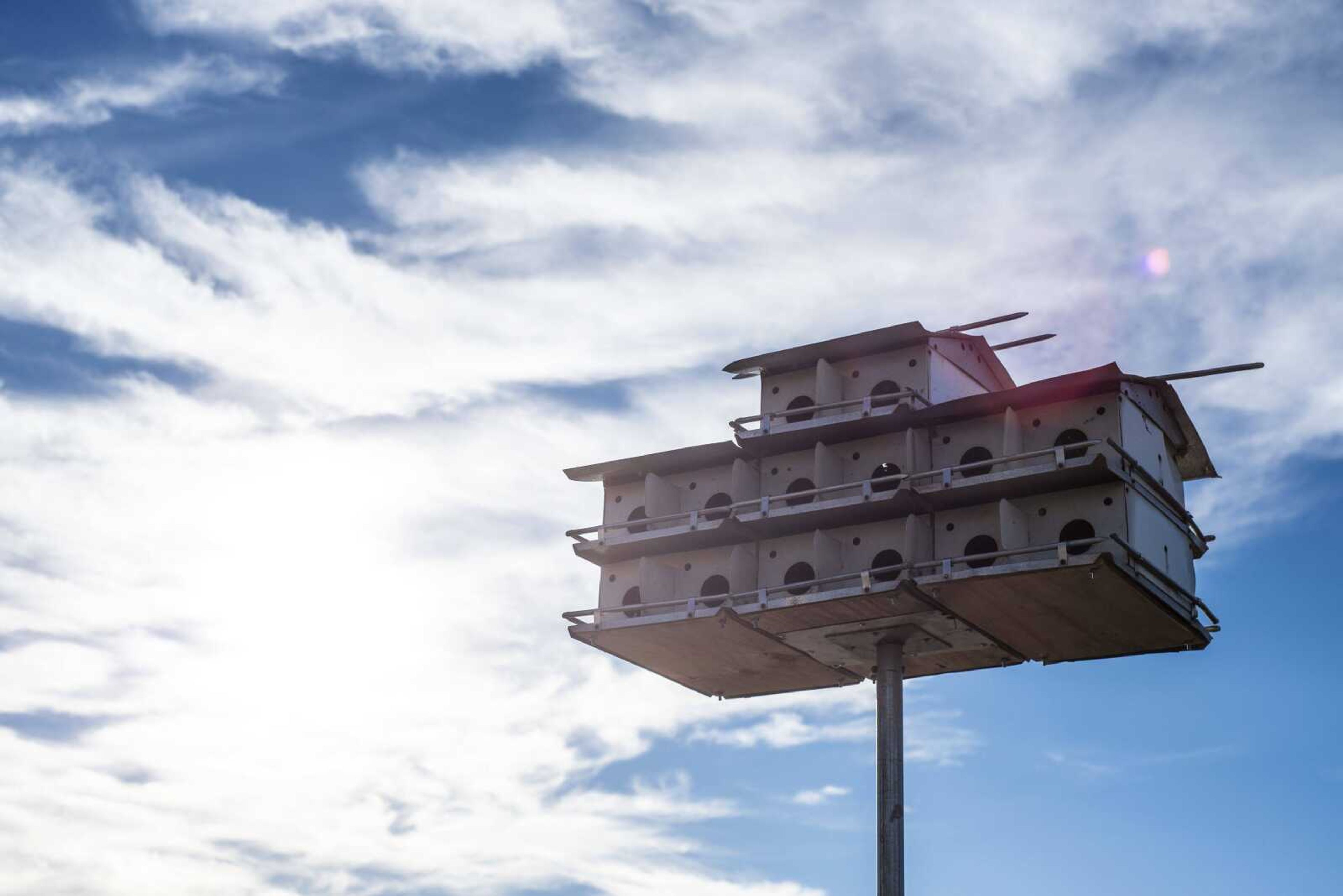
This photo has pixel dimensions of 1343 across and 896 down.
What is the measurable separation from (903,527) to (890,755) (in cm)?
360

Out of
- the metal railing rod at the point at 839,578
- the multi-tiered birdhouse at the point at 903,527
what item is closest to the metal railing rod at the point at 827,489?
the multi-tiered birdhouse at the point at 903,527

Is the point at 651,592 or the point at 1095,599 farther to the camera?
the point at 651,592

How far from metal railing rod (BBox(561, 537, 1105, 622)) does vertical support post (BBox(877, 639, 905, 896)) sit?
1771mm

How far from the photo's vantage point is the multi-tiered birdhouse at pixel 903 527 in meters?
23.8

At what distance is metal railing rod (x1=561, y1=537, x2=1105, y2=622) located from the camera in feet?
75.8

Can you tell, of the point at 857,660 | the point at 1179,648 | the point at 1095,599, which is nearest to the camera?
the point at 1095,599

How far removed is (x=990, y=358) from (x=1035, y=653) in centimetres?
494

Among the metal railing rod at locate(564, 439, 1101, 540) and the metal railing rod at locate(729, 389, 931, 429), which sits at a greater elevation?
the metal railing rod at locate(729, 389, 931, 429)

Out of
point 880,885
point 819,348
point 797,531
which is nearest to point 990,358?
point 819,348

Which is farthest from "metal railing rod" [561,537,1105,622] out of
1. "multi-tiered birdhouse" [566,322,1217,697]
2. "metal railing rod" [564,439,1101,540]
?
"metal railing rod" [564,439,1101,540]

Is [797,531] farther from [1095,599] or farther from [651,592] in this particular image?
[1095,599]

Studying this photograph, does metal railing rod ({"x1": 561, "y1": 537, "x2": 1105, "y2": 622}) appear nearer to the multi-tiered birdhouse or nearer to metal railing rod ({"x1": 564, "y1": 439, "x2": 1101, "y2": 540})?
the multi-tiered birdhouse

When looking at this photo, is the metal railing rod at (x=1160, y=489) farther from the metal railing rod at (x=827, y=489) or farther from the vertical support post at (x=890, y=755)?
the vertical support post at (x=890, y=755)

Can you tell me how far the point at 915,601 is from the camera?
24.1m
